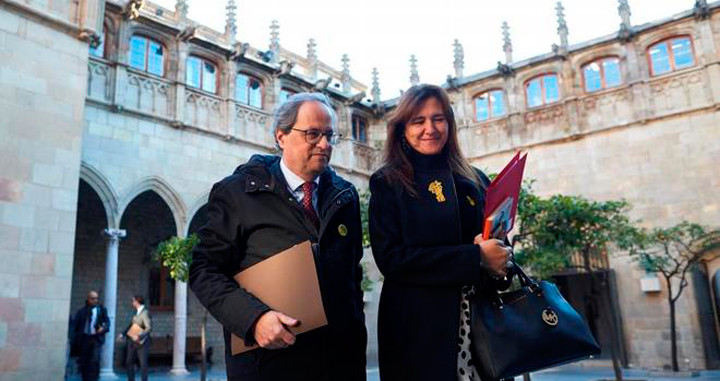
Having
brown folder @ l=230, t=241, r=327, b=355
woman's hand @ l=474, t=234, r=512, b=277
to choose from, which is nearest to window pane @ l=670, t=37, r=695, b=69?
woman's hand @ l=474, t=234, r=512, b=277

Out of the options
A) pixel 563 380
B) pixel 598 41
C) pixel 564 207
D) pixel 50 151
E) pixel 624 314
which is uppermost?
pixel 598 41

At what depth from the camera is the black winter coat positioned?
1.92 metres

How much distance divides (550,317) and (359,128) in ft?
58.2

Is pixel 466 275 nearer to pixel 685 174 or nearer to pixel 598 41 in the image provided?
pixel 685 174

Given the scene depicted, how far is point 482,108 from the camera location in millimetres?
18031

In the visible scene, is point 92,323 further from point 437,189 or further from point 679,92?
point 679,92

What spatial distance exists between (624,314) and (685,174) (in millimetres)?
3821

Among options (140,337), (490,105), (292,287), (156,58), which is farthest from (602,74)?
(292,287)

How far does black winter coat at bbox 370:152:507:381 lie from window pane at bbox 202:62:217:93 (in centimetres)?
1328

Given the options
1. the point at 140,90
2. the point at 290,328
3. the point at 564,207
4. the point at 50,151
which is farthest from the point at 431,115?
the point at 140,90

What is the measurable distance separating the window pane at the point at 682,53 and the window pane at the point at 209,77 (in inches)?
475

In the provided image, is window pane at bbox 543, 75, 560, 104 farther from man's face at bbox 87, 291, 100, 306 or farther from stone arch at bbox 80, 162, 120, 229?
man's face at bbox 87, 291, 100, 306

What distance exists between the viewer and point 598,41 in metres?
15.7

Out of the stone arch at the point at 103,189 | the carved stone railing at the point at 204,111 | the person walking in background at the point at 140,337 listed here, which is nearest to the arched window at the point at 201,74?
the carved stone railing at the point at 204,111
